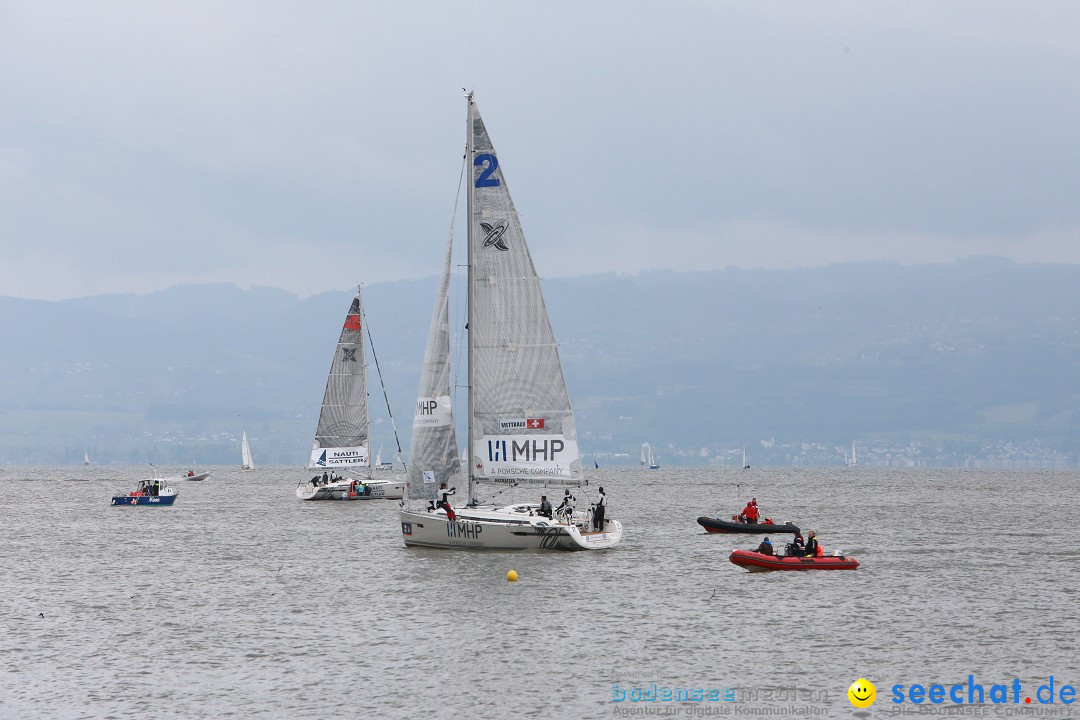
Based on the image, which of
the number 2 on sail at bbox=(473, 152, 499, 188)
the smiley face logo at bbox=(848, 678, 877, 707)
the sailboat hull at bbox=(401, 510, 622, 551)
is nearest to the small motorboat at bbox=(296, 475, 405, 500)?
the sailboat hull at bbox=(401, 510, 622, 551)

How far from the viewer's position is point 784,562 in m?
58.3

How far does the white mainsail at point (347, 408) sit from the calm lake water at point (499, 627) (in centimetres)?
3783

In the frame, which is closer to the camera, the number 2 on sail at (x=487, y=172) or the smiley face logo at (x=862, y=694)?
the smiley face logo at (x=862, y=694)

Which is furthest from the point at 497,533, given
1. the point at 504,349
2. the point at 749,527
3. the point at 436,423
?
the point at 749,527

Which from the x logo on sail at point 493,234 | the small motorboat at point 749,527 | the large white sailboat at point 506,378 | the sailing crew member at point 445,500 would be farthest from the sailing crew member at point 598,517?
the small motorboat at point 749,527

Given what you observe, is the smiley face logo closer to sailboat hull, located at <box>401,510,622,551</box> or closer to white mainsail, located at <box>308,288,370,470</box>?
sailboat hull, located at <box>401,510,622,551</box>

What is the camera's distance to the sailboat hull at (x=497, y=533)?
57906 mm

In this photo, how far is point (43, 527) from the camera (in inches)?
3706

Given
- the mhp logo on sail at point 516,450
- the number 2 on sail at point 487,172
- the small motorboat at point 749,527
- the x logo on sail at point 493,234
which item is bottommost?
the small motorboat at point 749,527

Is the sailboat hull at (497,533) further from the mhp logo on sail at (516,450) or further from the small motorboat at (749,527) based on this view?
the small motorboat at (749,527)

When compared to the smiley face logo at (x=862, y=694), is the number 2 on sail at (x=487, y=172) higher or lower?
higher

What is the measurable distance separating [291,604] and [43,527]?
5127 centimetres

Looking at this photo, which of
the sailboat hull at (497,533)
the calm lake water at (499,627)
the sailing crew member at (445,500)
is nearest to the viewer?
the calm lake water at (499,627)

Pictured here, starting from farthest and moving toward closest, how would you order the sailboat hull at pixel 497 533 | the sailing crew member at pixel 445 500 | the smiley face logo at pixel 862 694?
the sailing crew member at pixel 445 500, the sailboat hull at pixel 497 533, the smiley face logo at pixel 862 694
